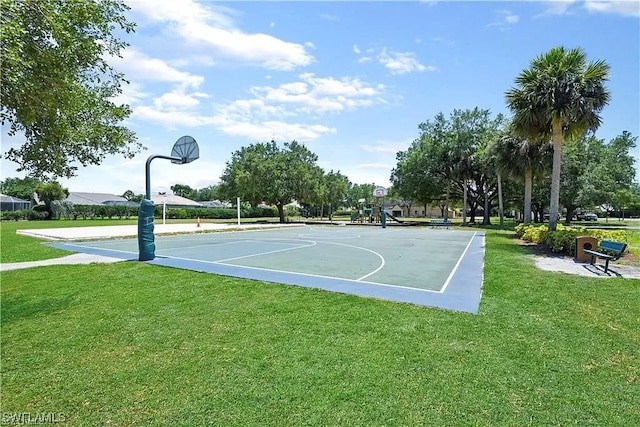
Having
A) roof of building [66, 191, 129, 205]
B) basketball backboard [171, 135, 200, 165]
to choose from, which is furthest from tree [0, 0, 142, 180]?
roof of building [66, 191, 129, 205]

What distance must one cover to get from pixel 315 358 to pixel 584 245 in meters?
10.9

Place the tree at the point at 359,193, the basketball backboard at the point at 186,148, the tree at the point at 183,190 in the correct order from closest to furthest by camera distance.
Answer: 1. the basketball backboard at the point at 186,148
2. the tree at the point at 359,193
3. the tree at the point at 183,190

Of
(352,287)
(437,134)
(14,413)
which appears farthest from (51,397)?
(437,134)

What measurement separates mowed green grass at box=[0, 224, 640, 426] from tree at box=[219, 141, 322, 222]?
34.2m

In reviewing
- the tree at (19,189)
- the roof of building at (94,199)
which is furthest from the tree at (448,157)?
the roof of building at (94,199)

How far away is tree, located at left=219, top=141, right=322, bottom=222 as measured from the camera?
135 ft

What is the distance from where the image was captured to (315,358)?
13.8 feet

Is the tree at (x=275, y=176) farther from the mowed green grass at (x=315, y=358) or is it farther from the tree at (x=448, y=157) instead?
the mowed green grass at (x=315, y=358)

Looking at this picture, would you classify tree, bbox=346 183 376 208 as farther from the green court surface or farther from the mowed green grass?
the mowed green grass

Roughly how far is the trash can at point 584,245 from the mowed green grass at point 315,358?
4.71 metres

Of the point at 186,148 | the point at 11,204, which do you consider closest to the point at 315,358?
the point at 186,148

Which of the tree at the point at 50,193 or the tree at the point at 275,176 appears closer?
the tree at the point at 275,176

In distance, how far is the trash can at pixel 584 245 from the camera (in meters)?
11.4

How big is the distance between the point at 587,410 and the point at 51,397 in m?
4.61
